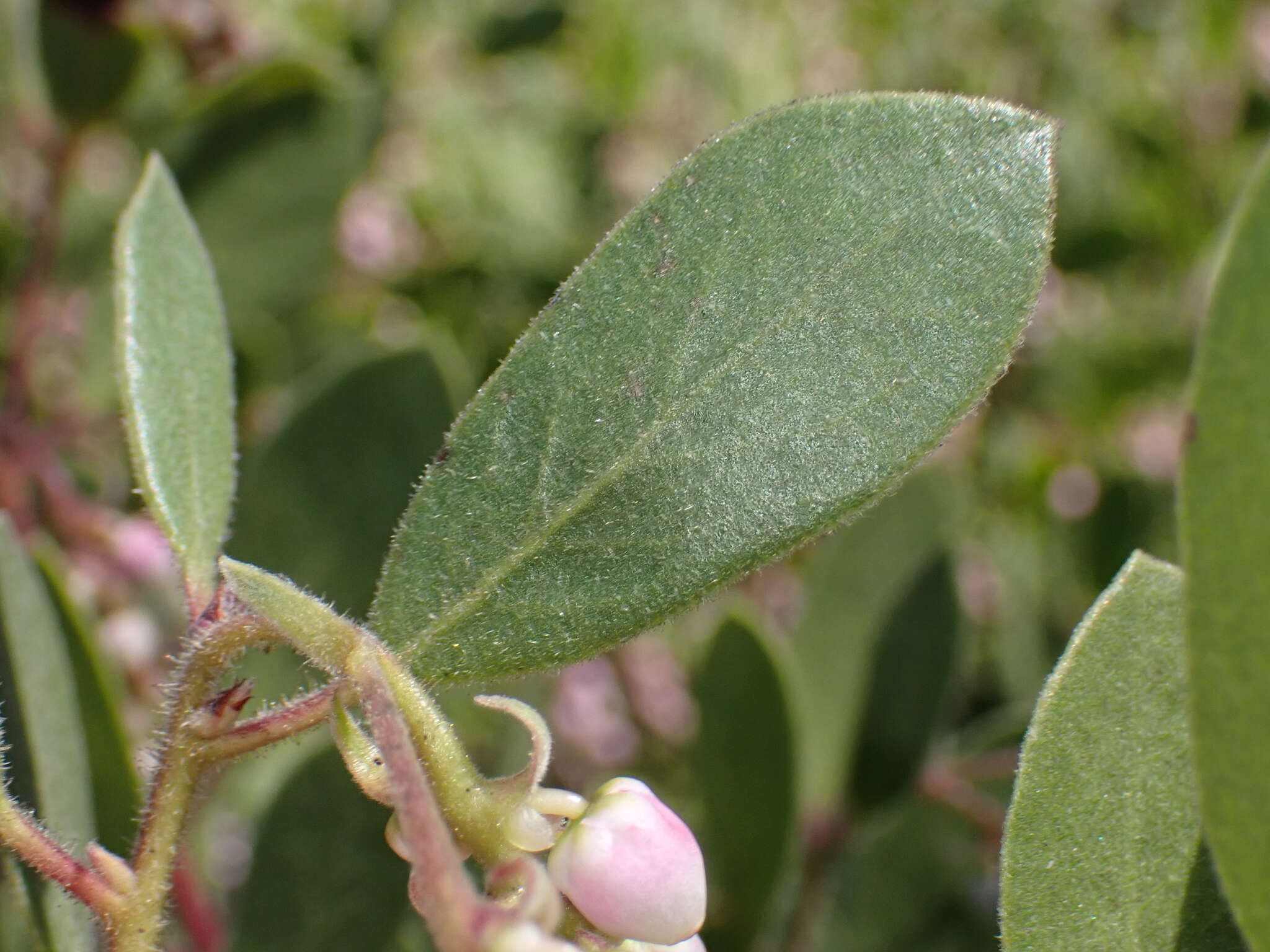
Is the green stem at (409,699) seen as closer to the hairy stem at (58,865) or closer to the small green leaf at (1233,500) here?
the hairy stem at (58,865)

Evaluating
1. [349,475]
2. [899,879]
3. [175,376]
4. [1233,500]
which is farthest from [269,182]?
[1233,500]

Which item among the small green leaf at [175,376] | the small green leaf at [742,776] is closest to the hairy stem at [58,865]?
the small green leaf at [175,376]

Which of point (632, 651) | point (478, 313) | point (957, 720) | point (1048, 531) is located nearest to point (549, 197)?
point (478, 313)

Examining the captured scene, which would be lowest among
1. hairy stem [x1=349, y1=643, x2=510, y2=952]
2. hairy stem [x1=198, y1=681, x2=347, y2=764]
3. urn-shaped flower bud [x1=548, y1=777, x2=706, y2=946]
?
urn-shaped flower bud [x1=548, y1=777, x2=706, y2=946]

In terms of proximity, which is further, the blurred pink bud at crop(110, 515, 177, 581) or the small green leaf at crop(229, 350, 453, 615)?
the blurred pink bud at crop(110, 515, 177, 581)

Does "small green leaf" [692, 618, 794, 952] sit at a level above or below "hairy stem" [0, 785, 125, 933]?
below

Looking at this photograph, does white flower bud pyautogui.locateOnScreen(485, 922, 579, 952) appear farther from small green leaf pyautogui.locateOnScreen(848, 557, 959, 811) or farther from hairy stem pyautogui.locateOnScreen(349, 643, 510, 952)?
small green leaf pyautogui.locateOnScreen(848, 557, 959, 811)

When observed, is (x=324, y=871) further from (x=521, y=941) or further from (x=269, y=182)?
(x=269, y=182)

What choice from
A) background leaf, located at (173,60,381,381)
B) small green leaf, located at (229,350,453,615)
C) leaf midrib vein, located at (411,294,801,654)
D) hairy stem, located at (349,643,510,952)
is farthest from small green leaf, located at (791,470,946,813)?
hairy stem, located at (349,643,510,952)
